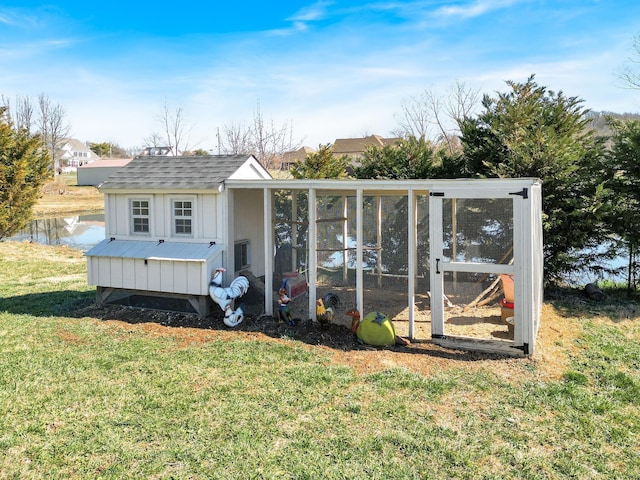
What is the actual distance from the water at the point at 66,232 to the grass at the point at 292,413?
1238cm

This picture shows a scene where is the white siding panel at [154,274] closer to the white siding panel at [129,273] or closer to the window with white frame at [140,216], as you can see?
the white siding panel at [129,273]

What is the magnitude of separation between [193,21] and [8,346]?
47.4 feet

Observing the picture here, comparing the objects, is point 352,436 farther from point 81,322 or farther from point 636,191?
point 636,191

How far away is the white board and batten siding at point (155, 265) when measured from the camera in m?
6.90

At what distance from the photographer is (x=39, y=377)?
4770mm

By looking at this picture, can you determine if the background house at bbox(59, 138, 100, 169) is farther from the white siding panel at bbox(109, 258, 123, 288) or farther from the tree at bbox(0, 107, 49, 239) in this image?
the white siding panel at bbox(109, 258, 123, 288)

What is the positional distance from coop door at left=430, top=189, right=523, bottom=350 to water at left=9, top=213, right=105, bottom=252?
1403cm

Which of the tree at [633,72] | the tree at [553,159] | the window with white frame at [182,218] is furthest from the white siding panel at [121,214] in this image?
the tree at [633,72]

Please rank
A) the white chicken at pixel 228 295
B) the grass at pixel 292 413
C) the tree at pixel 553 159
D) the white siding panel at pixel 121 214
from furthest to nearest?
the tree at pixel 553 159 → the white siding panel at pixel 121 214 → the white chicken at pixel 228 295 → the grass at pixel 292 413

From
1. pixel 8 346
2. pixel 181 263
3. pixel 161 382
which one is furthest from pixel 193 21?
pixel 161 382

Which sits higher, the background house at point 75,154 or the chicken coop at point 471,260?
the background house at point 75,154

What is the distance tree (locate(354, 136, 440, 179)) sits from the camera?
10.5 meters

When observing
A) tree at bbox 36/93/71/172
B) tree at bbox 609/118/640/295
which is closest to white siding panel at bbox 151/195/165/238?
tree at bbox 609/118/640/295

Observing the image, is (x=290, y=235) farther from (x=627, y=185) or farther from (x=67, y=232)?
(x=67, y=232)
